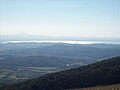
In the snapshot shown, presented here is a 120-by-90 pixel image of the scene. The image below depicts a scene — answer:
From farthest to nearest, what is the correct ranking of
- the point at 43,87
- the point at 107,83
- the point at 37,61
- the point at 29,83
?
1. the point at 37,61
2. the point at 29,83
3. the point at 43,87
4. the point at 107,83

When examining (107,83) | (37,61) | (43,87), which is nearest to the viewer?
(107,83)

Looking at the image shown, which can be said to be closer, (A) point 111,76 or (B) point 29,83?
(A) point 111,76

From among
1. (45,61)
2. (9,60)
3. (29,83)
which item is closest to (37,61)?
(45,61)

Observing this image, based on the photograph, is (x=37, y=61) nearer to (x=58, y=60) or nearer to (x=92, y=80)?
(x=58, y=60)

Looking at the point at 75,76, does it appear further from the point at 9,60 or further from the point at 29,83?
the point at 9,60

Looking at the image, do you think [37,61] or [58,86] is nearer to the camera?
[58,86]

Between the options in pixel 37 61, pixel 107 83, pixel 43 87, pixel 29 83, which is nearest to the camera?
pixel 107 83

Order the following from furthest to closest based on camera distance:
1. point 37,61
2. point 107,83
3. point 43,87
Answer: point 37,61
point 43,87
point 107,83

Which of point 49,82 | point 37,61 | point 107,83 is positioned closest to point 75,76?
point 49,82
